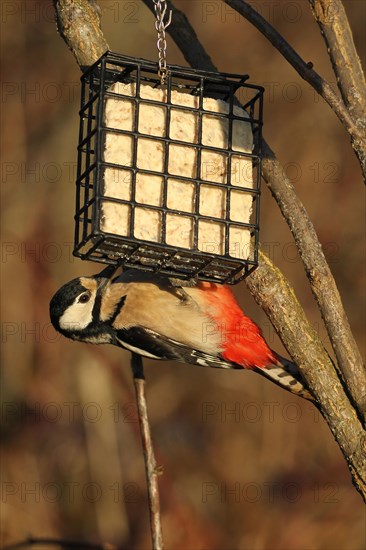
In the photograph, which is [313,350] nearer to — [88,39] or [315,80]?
[315,80]

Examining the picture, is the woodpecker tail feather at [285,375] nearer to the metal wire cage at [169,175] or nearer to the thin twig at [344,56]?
the metal wire cage at [169,175]

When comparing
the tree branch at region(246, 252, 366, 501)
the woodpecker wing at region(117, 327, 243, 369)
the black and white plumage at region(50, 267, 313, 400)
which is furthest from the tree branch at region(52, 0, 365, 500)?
the woodpecker wing at region(117, 327, 243, 369)

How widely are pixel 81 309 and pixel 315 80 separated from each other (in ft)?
5.13

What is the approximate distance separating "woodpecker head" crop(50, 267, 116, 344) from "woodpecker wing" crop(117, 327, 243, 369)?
10 cm

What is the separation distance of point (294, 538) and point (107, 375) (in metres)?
2.06

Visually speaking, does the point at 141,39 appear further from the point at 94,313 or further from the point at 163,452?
the point at 94,313

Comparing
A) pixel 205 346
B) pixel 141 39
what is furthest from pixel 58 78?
pixel 205 346

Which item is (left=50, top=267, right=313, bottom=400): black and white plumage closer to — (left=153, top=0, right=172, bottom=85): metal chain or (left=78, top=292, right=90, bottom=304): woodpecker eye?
(left=78, top=292, right=90, bottom=304): woodpecker eye

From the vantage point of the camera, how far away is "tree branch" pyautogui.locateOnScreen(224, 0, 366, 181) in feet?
12.3

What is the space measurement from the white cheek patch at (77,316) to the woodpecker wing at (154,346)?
162mm

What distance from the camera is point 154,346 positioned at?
483 centimetres

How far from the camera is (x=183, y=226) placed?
3.92 m

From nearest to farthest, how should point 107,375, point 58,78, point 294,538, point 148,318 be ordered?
point 148,318, point 294,538, point 107,375, point 58,78

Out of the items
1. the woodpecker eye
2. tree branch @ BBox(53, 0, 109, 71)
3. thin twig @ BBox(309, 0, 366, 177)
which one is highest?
tree branch @ BBox(53, 0, 109, 71)
